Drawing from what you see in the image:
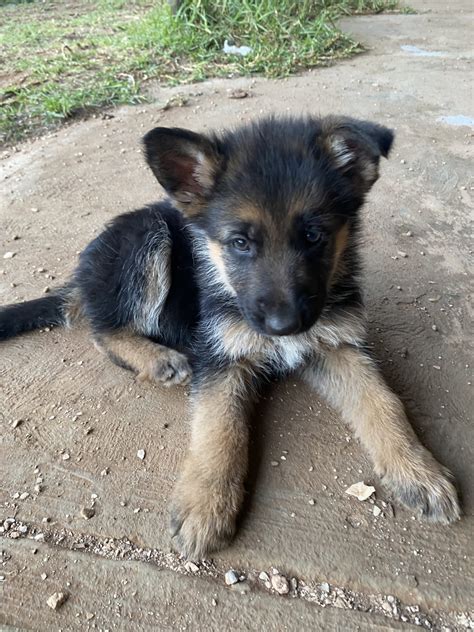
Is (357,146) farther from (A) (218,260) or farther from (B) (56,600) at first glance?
(B) (56,600)

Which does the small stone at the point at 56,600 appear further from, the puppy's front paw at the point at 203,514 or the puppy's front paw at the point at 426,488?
the puppy's front paw at the point at 426,488

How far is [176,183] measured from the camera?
2.52 metres

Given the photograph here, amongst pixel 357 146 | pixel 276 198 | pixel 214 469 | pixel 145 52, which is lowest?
pixel 214 469

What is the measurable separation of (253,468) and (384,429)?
0.60m

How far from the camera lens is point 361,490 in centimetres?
222

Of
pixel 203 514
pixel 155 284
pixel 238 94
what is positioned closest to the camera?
→ pixel 203 514

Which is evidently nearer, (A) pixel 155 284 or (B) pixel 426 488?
(B) pixel 426 488

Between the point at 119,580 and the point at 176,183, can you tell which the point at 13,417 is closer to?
the point at 119,580

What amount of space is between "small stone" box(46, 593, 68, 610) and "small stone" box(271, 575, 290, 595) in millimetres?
727

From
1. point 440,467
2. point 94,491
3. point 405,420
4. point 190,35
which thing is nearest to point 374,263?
point 405,420

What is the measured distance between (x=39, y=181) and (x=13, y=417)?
2688 millimetres

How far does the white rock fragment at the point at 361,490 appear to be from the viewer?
7.21 feet

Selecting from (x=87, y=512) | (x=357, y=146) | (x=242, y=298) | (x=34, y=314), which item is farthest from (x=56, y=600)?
(x=357, y=146)

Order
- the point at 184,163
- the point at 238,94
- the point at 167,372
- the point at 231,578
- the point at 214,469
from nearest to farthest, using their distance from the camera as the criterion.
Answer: the point at 231,578
the point at 214,469
the point at 184,163
the point at 167,372
the point at 238,94
